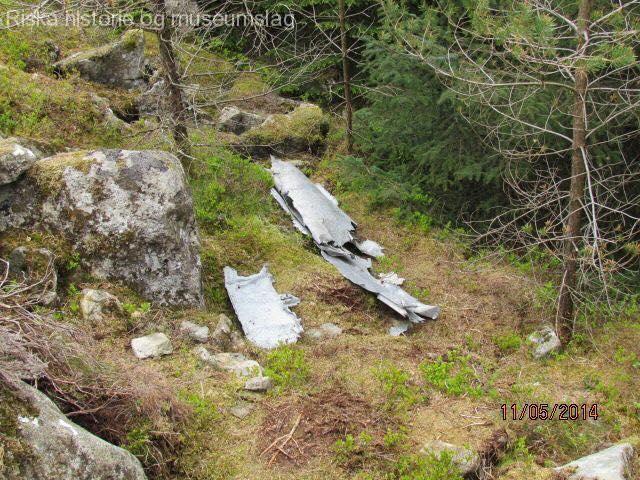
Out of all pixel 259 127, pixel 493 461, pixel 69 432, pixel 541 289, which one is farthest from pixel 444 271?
pixel 69 432

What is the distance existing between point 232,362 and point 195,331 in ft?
1.94

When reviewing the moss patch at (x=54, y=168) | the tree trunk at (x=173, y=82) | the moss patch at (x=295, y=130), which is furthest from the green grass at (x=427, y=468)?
the moss patch at (x=295, y=130)

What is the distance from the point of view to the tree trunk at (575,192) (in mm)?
5734

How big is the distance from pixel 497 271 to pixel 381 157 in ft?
11.1

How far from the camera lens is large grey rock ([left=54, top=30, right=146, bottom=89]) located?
988cm

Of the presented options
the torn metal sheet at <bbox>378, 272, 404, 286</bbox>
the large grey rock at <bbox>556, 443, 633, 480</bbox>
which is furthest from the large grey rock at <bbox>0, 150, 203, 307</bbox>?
the large grey rock at <bbox>556, 443, 633, 480</bbox>

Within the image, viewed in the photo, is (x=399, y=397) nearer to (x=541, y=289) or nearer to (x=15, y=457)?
(x=541, y=289)

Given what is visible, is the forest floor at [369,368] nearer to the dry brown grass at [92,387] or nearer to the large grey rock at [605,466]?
the dry brown grass at [92,387]

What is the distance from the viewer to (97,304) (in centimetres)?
567

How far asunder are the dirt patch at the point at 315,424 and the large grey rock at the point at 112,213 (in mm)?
1974

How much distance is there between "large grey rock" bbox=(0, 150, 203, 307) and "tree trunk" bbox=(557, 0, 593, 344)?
13.1ft

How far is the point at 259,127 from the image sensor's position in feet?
36.4

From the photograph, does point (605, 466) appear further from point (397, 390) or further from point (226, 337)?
point (226, 337)

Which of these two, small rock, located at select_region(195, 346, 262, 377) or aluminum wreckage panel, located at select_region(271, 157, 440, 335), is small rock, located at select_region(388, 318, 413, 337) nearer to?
aluminum wreckage panel, located at select_region(271, 157, 440, 335)
